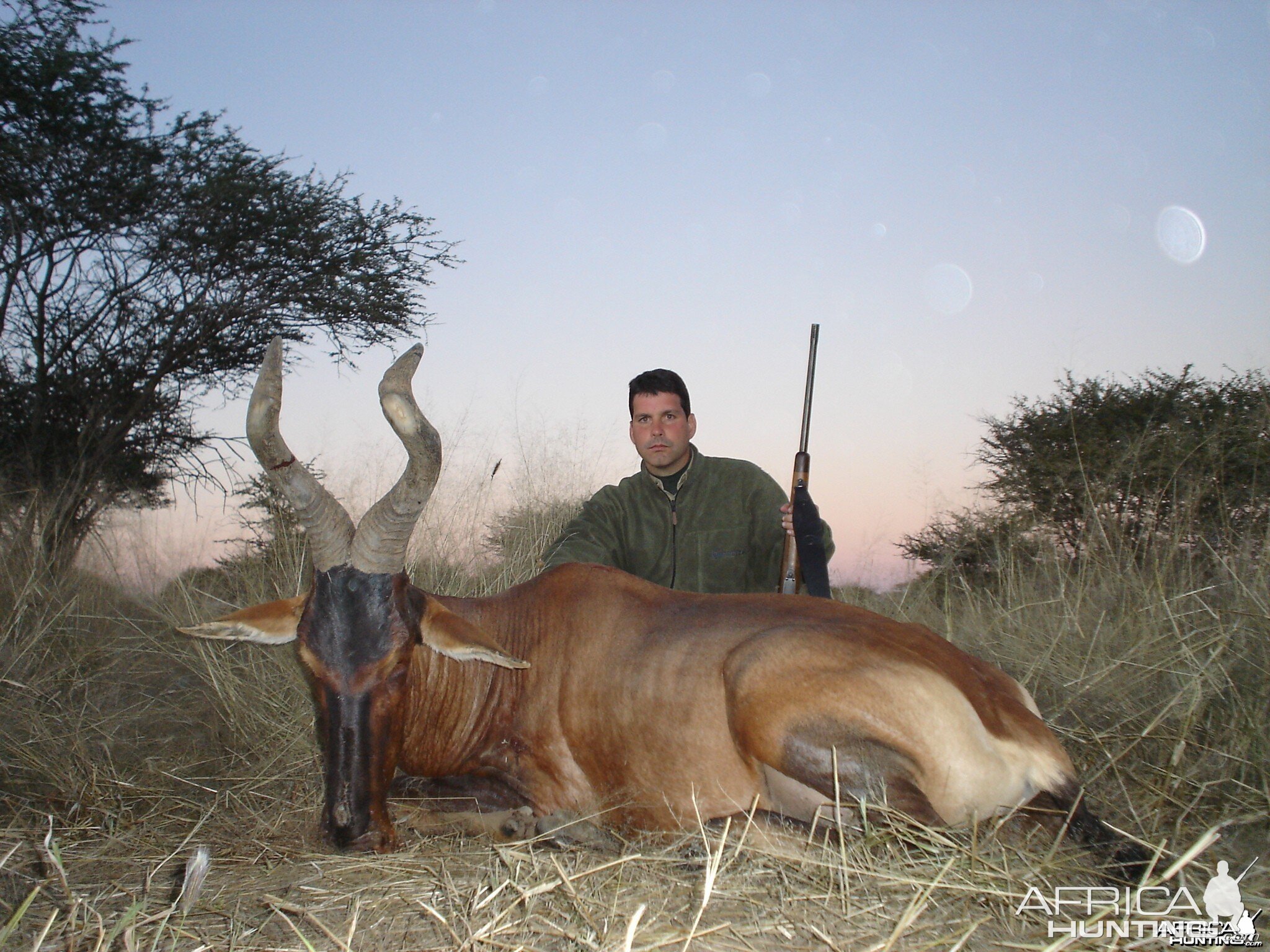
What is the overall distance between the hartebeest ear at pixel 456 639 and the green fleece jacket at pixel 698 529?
2.10 meters

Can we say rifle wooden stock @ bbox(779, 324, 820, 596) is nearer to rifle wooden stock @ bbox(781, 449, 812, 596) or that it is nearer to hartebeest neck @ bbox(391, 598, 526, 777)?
rifle wooden stock @ bbox(781, 449, 812, 596)

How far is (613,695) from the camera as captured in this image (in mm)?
3279

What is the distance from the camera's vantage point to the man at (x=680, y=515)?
555cm

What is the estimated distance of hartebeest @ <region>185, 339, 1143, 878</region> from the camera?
2760 millimetres

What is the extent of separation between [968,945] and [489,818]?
177cm

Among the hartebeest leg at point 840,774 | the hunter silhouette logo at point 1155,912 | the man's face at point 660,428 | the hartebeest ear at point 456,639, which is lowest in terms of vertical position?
the hunter silhouette logo at point 1155,912

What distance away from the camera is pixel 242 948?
7.24 ft

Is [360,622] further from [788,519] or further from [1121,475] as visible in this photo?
[1121,475]

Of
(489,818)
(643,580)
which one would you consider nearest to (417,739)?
(489,818)

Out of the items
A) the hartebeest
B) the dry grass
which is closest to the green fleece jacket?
the dry grass

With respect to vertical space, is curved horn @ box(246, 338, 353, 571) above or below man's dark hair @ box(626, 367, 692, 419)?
below

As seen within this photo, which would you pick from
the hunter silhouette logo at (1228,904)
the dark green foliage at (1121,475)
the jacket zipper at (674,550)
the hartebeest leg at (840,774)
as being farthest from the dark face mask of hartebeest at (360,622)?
the dark green foliage at (1121,475)

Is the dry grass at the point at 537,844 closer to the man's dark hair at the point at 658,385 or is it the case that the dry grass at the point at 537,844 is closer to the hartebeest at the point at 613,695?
the hartebeest at the point at 613,695

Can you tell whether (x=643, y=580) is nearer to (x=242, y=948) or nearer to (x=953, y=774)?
(x=953, y=774)
